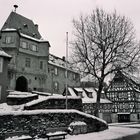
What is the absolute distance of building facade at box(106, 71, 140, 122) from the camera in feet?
171

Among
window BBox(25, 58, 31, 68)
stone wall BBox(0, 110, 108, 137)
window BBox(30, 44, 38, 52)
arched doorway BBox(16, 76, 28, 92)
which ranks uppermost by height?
window BBox(30, 44, 38, 52)

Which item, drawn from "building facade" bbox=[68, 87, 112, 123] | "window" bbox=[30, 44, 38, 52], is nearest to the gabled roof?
"window" bbox=[30, 44, 38, 52]

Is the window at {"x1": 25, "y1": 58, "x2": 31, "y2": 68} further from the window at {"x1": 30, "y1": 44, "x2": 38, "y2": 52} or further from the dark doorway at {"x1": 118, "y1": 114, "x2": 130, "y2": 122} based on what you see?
the dark doorway at {"x1": 118, "y1": 114, "x2": 130, "y2": 122}

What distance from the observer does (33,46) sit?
158 feet

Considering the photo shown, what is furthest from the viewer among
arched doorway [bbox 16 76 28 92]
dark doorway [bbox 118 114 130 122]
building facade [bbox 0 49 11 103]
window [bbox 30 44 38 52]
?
dark doorway [bbox 118 114 130 122]

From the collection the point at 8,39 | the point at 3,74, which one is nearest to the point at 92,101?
the point at 8,39

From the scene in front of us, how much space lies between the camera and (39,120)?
1783cm

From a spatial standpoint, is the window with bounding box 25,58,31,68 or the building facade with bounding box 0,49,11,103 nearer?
the building facade with bounding box 0,49,11,103

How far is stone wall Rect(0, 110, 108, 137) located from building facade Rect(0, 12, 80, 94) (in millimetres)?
22919

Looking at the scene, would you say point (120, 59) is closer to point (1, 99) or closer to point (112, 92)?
point (1, 99)

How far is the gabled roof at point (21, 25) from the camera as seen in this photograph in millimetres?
45719

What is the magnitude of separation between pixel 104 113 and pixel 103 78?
1001 inches

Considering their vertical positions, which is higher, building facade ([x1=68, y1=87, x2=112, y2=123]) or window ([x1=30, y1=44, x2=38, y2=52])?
window ([x1=30, y1=44, x2=38, y2=52])

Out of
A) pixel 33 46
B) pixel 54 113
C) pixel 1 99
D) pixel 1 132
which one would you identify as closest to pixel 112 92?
pixel 33 46
